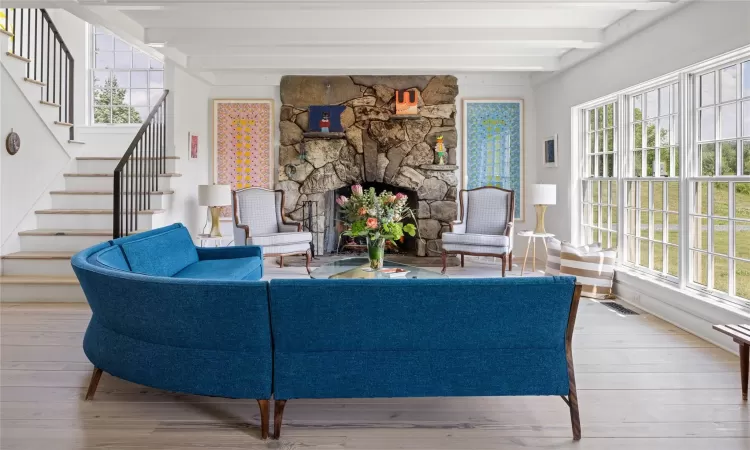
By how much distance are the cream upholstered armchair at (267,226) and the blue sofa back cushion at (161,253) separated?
1700 millimetres

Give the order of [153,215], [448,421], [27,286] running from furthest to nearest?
[153,215], [27,286], [448,421]

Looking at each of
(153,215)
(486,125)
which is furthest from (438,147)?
(153,215)

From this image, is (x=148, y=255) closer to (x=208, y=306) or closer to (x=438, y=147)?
(x=208, y=306)

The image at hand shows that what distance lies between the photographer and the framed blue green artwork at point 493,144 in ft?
25.4

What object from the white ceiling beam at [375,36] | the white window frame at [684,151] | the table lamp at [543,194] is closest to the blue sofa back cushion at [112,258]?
the white ceiling beam at [375,36]

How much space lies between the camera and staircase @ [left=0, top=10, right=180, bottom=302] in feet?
16.3

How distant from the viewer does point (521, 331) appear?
231cm

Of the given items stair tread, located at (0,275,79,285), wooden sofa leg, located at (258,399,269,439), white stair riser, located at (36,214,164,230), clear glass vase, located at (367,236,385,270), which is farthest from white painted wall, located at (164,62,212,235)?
wooden sofa leg, located at (258,399,269,439)

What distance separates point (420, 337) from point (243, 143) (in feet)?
19.8

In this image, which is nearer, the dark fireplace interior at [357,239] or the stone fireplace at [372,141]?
the stone fireplace at [372,141]

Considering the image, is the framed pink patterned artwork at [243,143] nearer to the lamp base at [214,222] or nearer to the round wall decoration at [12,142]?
the lamp base at [214,222]

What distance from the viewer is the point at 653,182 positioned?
484 cm

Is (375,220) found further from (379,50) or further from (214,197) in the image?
(214,197)

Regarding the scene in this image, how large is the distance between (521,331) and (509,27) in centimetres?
377
